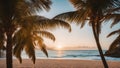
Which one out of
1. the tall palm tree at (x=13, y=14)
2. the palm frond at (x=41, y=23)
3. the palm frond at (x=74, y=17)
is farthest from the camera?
the palm frond at (x=74, y=17)

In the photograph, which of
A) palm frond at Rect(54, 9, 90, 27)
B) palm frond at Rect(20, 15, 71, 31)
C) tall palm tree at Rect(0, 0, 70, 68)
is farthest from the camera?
palm frond at Rect(54, 9, 90, 27)

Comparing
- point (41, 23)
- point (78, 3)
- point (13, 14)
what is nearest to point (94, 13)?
point (78, 3)

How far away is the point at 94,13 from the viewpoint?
43.0 ft

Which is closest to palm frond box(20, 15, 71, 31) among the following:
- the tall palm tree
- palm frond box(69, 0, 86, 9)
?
the tall palm tree

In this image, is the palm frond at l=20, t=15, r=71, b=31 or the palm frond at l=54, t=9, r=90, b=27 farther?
the palm frond at l=54, t=9, r=90, b=27

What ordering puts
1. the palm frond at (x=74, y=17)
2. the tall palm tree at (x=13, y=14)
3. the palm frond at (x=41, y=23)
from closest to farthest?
the tall palm tree at (x=13, y=14) < the palm frond at (x=41, y=23) < the palm frond at (x=74, y=17)

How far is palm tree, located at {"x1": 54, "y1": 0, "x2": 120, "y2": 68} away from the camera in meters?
12.6

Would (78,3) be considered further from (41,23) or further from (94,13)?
(41,23)

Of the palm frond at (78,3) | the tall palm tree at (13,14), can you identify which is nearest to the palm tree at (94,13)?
the palm frond at (78,3)

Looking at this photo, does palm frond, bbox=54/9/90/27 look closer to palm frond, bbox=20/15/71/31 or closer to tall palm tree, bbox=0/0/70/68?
palm frond, bbox=20/15/71/31

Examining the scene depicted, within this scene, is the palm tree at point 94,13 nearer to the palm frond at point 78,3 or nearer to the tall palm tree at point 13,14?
the palm frond at point 78,3

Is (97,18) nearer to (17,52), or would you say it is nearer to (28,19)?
(28,19)

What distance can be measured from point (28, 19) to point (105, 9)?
12.4 ft

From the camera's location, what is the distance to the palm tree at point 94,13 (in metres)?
12.6
